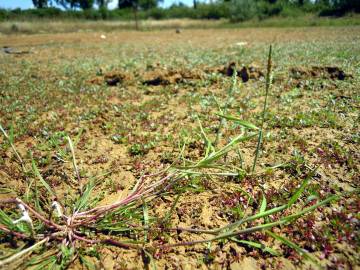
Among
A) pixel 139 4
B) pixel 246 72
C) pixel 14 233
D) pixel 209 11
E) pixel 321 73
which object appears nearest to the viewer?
pixel 14 233

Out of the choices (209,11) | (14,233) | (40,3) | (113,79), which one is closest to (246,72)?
(113,79)

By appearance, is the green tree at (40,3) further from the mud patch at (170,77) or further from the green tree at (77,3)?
the mud patch at (170,77)

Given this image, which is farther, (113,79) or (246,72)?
(113,79)

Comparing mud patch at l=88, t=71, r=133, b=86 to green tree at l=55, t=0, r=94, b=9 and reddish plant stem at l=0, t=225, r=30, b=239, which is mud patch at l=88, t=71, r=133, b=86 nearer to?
reddish plant stem at l=0, t=225, r=30, b=239

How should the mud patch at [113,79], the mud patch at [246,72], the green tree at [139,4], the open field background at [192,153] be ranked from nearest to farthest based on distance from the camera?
1. the open field background at [192,153]
2. the mud patch at [246,72]
3. the mud patch at [113,79]
4. the green tree at [139,4]

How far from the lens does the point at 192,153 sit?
4172mm

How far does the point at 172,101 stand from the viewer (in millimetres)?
6637

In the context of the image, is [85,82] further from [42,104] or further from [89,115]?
[89,115]

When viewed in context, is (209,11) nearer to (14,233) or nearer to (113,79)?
(113,79)

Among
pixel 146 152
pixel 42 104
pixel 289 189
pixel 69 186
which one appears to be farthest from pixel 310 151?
pixel 42 104

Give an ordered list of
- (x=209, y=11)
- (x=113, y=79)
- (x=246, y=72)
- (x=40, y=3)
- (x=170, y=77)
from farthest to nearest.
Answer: (x=40, y=3)
(x=209, y=11)
(x=113, y=79)
(x=170, y=77)
(x=246, y=72)

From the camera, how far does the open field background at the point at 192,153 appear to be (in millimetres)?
2492

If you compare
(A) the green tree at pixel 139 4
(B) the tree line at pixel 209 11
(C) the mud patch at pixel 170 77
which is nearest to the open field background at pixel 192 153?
(C) the mud patch at pixel 170 77

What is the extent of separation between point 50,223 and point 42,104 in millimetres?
5079
